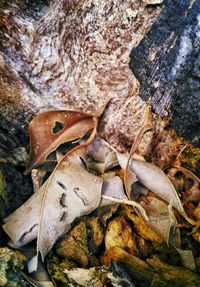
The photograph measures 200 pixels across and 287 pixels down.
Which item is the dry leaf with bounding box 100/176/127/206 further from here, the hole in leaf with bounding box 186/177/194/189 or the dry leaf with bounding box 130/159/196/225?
the hole in leaf with bounding box 186/177/194/189

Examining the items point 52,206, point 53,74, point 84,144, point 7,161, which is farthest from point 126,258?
point 53,74

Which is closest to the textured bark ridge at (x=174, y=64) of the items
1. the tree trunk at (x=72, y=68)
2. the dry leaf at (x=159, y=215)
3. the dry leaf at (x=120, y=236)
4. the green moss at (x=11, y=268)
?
the tree trunk at (x=72, y=68)

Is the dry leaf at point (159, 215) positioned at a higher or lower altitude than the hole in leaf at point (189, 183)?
lower

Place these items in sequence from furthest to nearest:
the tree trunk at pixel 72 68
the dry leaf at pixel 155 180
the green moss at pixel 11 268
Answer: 1. the dry leaf at pixel 155 180
2. the tree trunk at pixel 72 68
3. the green moss at pixel 11 268

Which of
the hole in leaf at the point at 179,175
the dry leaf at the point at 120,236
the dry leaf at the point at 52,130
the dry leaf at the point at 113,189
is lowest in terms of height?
the dry leaf at the point at 120,236

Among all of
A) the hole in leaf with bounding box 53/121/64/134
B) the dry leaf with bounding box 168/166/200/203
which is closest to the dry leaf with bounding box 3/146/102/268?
the hole in leaf with bounding box 53/121/64/134

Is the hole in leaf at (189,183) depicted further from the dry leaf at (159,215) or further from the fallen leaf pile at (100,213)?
the dry leaf at (159,215)

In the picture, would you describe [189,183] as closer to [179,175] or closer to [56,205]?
[179,175]

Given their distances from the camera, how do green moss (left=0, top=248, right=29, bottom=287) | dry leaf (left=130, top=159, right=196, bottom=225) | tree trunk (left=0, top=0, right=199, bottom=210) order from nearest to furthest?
green moss (left=0, top=248, right=29, bottom=287)
tree trunk (left=0, top=0, right=199, bottom=210)
dry leaf (left=130, top=159, right=196, bottom=225)
